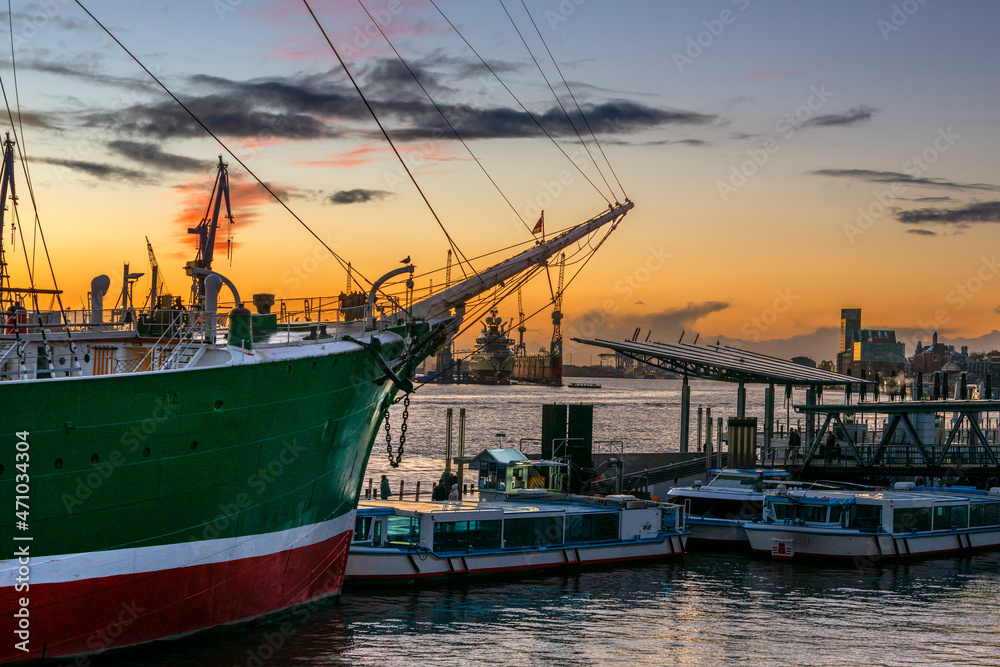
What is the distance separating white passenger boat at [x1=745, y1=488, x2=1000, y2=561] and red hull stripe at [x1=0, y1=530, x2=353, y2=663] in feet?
62.7

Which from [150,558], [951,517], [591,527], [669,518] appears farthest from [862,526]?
[150,558]

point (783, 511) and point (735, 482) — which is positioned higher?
point (735, 482)

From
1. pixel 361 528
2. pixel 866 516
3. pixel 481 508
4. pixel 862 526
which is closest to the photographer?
pixel 361 528

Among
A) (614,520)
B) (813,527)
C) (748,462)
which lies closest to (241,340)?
(614,520)

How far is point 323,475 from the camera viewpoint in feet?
84.1

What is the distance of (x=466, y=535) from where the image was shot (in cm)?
3269

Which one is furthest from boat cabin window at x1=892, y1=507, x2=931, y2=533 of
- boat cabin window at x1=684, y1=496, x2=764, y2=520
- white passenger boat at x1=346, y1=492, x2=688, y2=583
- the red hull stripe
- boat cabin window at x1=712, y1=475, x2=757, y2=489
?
the red hull stripe

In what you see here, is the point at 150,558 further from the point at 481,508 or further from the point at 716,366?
the point at 716,366

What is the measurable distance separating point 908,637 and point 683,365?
1011 inches

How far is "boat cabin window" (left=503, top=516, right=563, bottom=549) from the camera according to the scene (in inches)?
1329

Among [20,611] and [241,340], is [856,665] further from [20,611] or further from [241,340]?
[20,611]

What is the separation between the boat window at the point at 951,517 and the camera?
133ft

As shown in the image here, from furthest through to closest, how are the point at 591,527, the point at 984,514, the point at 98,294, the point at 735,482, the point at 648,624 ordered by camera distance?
the point at 984,514 → the point at 735,482 → the point at 591,527 → the point at 648,624 → the point at 98,294

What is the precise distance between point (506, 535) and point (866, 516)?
13.8 m
